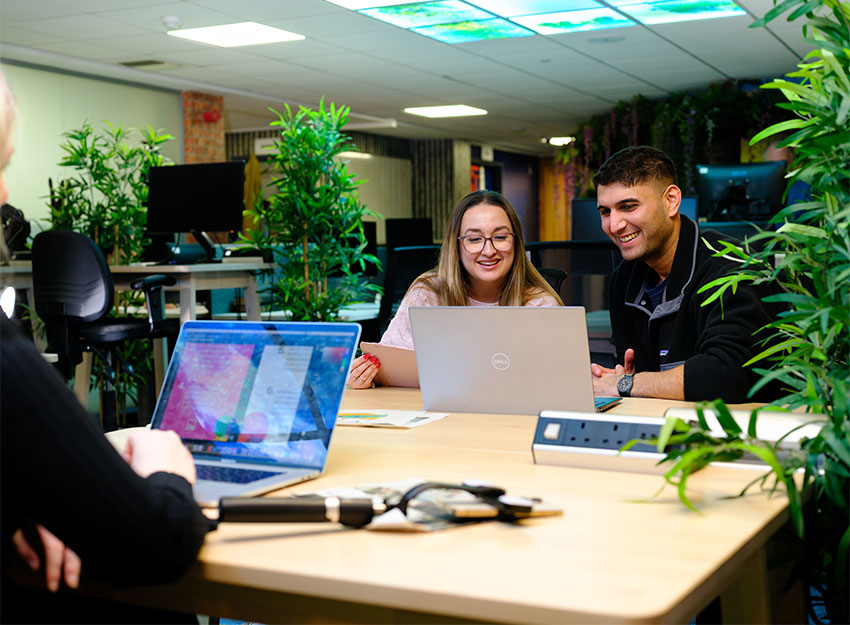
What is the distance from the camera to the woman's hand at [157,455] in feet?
3.71

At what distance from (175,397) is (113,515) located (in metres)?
0.54

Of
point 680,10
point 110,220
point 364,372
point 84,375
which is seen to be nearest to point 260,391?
point 364,372

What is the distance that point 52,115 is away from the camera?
27.5 ft

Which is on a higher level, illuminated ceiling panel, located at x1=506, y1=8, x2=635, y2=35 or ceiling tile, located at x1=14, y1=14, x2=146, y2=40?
illuminated ceiling panel, located at x1=506, y1=8, x2=635, y2=35

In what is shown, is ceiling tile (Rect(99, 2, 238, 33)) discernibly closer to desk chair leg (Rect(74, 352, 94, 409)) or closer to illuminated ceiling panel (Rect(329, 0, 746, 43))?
illuminated ceiling panel (Rect(329, 0, 746, 43))

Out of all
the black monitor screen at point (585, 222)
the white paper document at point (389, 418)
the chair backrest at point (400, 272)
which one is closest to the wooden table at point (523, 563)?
the white paper document at point (389, 418)

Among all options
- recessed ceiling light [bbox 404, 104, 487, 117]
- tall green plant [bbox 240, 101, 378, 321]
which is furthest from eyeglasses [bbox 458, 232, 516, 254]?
recessed ceiling light [bbox 404, 104, 487, 117]

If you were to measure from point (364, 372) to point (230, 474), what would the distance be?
1009 millimetres

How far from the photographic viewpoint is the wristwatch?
2.10 metres

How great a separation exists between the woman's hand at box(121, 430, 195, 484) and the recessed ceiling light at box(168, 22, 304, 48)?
6.18 metres

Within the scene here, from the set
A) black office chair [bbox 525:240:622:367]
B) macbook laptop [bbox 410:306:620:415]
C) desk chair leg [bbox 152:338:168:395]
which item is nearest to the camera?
macbook laptop [bbox 410:306:620:415]

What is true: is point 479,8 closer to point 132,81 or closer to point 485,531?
point 132,81

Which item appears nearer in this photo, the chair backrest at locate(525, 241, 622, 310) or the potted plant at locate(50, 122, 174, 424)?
the chair backrest at locate(525, 241, 622, 310)

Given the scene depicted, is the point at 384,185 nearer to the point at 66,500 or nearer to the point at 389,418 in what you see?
the point at 389,418
